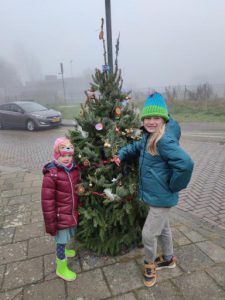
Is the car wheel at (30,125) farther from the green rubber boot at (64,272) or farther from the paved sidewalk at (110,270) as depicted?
the green rubber boot at (64,272)

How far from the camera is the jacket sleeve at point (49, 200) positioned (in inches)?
99.3

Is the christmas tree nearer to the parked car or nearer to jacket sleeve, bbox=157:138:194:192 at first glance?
jacket sleeve, bbox=157:138:194:192

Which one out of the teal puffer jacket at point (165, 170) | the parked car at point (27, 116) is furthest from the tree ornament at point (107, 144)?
the parked car at point (27, 116)

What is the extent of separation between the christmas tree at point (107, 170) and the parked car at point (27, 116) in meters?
11.7

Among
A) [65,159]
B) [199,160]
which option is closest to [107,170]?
[65,159]

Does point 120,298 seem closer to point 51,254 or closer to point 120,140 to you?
point 51,254

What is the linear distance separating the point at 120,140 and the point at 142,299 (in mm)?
1525

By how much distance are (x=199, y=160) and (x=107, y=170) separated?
16.7ft

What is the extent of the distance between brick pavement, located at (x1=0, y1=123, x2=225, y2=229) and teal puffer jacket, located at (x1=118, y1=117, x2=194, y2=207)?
1.78 metres

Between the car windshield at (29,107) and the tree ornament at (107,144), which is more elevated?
the tree ornament at (107,144)

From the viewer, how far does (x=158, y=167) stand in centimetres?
240

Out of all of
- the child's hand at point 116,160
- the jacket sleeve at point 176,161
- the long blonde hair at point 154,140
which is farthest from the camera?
the child's hand at point 116,160

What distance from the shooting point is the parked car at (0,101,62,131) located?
14.2m

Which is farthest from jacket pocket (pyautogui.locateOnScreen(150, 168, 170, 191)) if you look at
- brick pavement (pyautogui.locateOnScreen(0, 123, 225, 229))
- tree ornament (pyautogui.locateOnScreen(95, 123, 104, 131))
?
brick pavement (pyautogui.locateOnScreen(0, 123, 225, 229))
